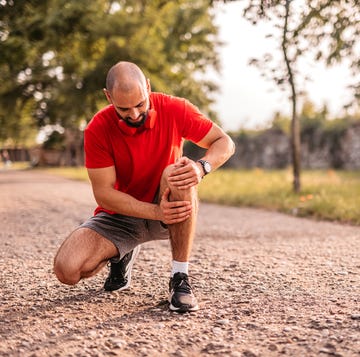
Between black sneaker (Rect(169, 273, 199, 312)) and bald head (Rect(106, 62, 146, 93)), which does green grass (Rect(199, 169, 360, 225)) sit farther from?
bald head (Rect(106, 62, 146, 93))

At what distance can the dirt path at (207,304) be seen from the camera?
112 inches

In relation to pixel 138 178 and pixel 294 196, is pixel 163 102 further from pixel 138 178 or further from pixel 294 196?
pixel 294 196

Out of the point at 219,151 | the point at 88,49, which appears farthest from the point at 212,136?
the point at 88,49

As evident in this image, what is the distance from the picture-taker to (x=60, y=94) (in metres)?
20.1

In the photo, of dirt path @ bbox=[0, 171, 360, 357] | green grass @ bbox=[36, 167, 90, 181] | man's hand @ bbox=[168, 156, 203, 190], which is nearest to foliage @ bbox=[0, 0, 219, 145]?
→ green grass @ bbox=[36, 167, 90, 181]

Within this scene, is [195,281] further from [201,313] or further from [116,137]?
[116,137]

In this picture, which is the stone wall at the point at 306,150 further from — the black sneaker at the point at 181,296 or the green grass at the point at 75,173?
the black sneaker at the point at 181,296

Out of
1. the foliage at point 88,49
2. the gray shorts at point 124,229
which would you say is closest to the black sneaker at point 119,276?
the gray shorts at point 124,229

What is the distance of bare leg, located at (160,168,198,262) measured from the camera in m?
3.54

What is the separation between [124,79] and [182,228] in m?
1.08

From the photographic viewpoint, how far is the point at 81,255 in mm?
3553

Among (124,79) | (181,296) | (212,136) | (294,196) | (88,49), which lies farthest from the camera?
(88,49)

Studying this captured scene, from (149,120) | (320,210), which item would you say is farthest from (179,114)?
(320,210)

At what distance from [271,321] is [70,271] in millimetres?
1351
